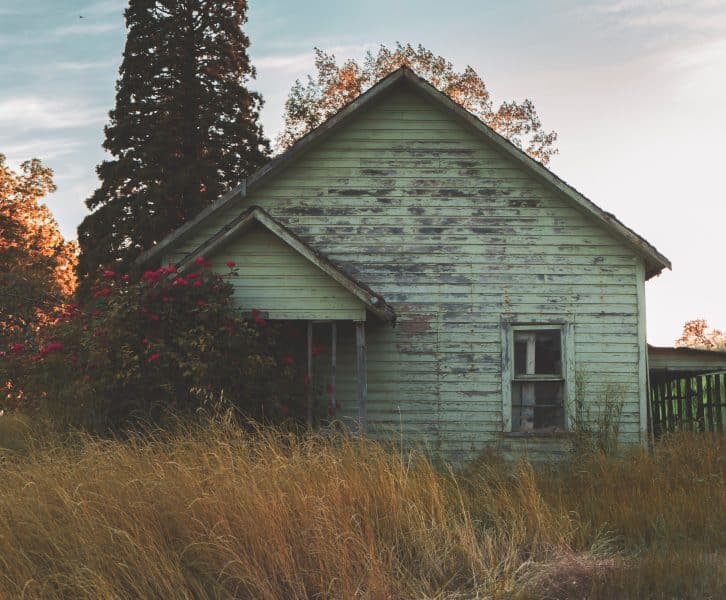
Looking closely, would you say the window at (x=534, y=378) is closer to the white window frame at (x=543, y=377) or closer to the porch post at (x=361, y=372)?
the white window frame at (x=543, y=377)

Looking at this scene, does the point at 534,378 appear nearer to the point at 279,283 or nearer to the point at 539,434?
the point at 539,434

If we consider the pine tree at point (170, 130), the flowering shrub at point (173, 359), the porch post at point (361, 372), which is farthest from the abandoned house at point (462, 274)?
the pine tree at point (170, 130)

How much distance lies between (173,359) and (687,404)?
11231mm

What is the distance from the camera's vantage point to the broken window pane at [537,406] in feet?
43.9

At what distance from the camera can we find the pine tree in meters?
23.6

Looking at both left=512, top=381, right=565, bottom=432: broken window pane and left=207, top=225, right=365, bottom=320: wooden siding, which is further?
left=512, top=381, right=565, bottom=432: broken window pane

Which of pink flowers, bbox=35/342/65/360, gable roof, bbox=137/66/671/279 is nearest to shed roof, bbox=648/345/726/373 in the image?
gable roof, bbox=137/66/671/279

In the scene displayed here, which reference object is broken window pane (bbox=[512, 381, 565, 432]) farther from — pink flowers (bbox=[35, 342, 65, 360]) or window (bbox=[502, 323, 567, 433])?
pink flowers (bbox=[35, 342, 65, 360])

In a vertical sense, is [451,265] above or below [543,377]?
above

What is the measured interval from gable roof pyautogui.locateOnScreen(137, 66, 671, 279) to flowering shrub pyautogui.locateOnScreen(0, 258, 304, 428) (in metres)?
1.79

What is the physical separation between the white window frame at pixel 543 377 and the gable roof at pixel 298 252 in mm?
2432

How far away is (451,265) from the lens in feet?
44.5

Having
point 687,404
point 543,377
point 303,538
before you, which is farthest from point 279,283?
point 687,404

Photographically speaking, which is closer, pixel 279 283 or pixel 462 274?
pixel 279 283
